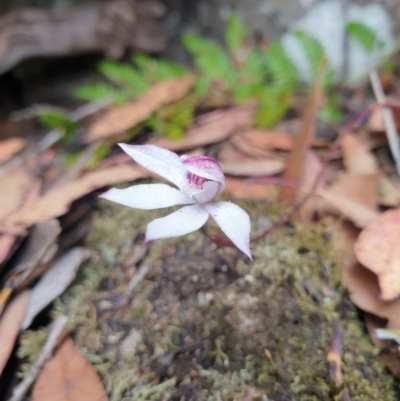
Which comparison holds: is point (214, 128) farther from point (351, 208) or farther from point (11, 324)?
point (11, 324)

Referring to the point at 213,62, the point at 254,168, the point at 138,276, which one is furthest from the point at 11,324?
the point at 213,62

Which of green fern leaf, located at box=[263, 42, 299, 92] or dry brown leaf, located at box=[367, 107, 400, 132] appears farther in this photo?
green fern leaf, located at box=[263, 42, 299, 92]

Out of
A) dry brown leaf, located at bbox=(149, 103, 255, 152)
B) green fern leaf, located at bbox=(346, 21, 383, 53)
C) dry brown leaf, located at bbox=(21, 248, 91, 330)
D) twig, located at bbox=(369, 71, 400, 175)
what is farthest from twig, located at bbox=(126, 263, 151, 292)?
green fern leaf, located at bbox=(346, 21, 383, 53)

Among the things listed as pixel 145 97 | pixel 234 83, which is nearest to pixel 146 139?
pixel 145 97

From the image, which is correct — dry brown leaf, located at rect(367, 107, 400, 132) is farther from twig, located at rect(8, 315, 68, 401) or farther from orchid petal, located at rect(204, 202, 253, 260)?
twig, located at rect(8, 315, 68, 401)

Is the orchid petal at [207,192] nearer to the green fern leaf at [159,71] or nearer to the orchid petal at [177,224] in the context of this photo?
the orchid petal at [177,224]

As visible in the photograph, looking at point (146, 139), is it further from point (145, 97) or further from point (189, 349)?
point (189, 349)

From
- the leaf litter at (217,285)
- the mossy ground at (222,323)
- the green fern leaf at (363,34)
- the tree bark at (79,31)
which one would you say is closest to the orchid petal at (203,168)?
the leaf litter at (217,285)
